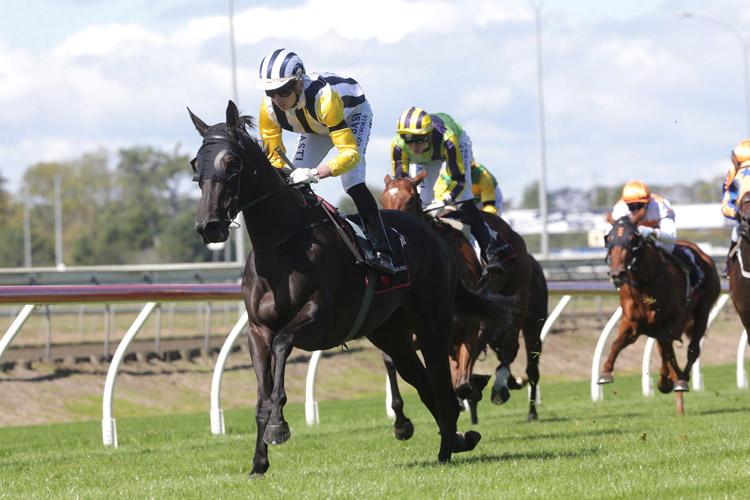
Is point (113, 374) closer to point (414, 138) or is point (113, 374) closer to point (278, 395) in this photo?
point (414, 138)

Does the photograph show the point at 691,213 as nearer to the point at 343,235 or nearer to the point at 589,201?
the point at 589,201

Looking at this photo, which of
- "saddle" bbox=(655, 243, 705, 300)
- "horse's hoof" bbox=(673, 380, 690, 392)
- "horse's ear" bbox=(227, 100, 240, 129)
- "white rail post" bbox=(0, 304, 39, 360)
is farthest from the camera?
"saddle" bbox=(655, 243, 705, 300)

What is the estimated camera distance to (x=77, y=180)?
76.9 m

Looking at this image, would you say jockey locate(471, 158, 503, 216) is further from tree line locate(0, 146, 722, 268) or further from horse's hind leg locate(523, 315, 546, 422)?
tree line locate(0, 146, 722, 268)

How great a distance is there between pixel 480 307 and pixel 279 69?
2.09 m

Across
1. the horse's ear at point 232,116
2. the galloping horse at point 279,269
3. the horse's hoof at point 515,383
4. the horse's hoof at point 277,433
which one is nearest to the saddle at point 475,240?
the horse's hoof at point 515,383

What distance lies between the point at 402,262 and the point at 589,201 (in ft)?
361

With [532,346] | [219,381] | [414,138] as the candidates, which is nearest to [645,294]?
[532,346]

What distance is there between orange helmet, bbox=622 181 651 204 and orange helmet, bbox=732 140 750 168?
6.32ft

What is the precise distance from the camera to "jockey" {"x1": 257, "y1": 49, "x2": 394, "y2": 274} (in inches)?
224

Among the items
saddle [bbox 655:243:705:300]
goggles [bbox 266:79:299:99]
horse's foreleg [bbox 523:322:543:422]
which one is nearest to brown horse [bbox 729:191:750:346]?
saddle [bbox 655:243:705:300]

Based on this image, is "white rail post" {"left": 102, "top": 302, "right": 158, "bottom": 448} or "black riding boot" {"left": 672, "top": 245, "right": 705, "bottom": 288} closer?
"white rail post" {"left": 102, "top": 302, "right": 158, "bottom": 448}

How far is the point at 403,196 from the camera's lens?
8.05m

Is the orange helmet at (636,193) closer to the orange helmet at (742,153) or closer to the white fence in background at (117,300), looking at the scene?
the orange helmet at (742,153)
